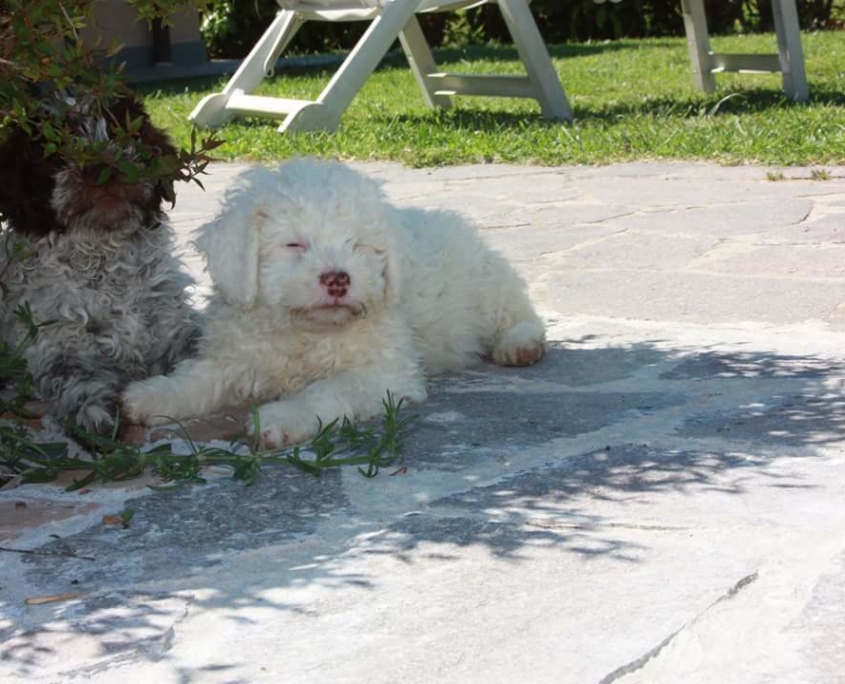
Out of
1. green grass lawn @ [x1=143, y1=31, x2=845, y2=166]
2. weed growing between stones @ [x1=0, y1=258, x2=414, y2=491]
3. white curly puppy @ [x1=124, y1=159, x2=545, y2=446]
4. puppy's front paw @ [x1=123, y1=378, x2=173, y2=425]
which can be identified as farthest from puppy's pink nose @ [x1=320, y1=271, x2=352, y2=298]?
green grass lawn @ [x1=143, y1=31, x2=845, y2=166]

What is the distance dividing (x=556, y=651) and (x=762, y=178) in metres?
5.80

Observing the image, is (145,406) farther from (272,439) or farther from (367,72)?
(367,72)

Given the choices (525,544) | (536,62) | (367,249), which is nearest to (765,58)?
(536,62)

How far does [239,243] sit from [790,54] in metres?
7.72

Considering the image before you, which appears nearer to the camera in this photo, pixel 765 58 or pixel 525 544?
pixel 525 544

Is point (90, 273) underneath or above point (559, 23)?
underneath

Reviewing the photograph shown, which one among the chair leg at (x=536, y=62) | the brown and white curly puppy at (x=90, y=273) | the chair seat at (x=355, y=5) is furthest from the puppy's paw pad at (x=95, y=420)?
the chair leg at (x=536, y=62)

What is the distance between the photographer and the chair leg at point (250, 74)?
11.2m

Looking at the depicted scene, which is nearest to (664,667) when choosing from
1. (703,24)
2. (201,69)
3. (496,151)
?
(496,151)

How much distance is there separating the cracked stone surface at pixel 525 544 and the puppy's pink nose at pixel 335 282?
1.47 ft

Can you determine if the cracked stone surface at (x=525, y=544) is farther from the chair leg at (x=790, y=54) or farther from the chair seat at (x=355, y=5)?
the chair leg at (x=790, y=54)

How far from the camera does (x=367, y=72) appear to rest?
34.4 ft

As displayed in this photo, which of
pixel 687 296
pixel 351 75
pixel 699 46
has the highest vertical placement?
pixel 351 75

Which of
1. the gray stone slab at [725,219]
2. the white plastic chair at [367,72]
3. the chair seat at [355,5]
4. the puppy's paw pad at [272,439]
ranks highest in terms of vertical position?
the chair seat at [355,5]
